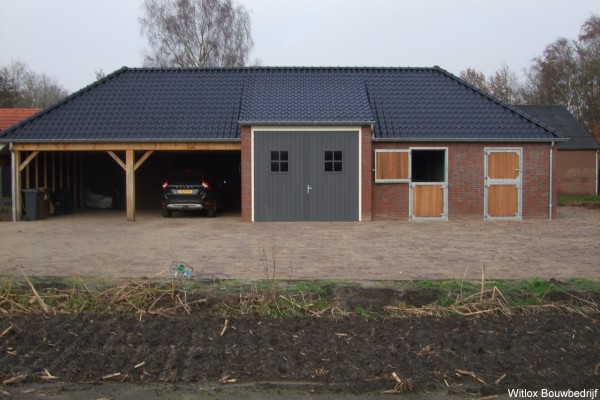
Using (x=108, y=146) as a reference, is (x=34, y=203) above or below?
below

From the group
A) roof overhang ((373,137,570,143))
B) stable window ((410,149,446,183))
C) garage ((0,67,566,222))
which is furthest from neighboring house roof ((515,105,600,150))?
roof overhang ((373,137,570,143))

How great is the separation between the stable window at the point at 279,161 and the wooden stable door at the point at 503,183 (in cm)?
646

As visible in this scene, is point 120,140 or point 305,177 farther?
point 120,140

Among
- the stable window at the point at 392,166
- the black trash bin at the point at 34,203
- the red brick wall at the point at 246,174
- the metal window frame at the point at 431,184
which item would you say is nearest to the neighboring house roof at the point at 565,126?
the metal window frame at the point at 431,184

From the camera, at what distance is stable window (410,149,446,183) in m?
20.4

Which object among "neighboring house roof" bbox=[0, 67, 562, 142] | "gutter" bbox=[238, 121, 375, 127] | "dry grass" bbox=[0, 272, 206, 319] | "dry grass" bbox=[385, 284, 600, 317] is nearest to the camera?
"dry grass" bbox=[385, 284, 600, 317]

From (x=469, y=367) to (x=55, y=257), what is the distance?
8301 millimetres

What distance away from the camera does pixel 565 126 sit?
36469 mm

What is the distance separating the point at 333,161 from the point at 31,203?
32.0ft

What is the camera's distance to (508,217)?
19.3 metres

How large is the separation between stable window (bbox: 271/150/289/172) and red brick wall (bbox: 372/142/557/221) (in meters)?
2.83

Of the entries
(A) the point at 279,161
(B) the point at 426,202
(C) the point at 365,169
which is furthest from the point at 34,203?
(B) the point at 426,202

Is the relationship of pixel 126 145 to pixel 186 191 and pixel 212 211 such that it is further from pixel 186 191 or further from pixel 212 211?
pixel 212 211

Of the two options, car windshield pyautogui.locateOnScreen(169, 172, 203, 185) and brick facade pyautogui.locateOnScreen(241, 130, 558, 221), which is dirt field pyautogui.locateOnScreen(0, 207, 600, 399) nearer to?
brick facade pyautogui.locateOnScreen(241, 130, 558, 221)
